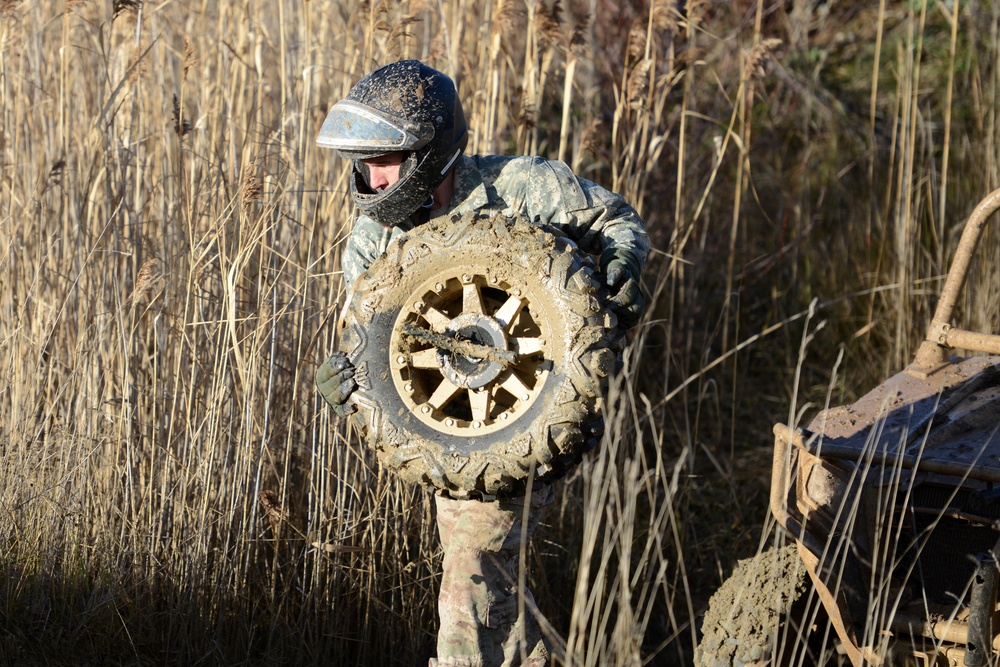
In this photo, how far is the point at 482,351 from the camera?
90.5 inches

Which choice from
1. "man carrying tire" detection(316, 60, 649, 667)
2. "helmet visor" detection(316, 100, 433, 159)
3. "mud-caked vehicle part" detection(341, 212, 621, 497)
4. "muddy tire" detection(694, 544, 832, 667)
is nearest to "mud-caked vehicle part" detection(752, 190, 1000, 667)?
"muddy tire" detection(694, 544, 832, 667)

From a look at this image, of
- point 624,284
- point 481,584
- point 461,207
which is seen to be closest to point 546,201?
point 461,207

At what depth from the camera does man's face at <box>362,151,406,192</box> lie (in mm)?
2670

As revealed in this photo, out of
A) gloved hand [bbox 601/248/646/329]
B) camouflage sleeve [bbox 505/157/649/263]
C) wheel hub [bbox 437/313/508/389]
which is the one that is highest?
camouflage sleeve [bbox 505/157/649/263]

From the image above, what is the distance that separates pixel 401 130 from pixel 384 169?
171 mm

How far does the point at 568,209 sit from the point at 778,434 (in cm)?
77

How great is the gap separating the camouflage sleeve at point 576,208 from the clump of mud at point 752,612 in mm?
943

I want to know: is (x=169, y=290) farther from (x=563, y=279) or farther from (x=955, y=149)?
(x=955, y=149)

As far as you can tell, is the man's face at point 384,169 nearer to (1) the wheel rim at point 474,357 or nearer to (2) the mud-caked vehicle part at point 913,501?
(1) the wheel rim at point 474,357

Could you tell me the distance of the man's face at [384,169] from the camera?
267 cm

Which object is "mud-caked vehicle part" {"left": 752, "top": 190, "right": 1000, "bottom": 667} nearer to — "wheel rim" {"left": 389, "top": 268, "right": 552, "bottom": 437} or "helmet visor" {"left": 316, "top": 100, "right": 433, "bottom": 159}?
"wheel rim" {"left": 389, "top": 268, "right": 552, "bottom": 437}

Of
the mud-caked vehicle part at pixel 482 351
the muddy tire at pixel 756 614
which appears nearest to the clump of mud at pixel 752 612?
the muddy tire at pixel 756 614

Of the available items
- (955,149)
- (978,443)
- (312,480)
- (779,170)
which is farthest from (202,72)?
(955,149)

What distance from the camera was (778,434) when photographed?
248cm
